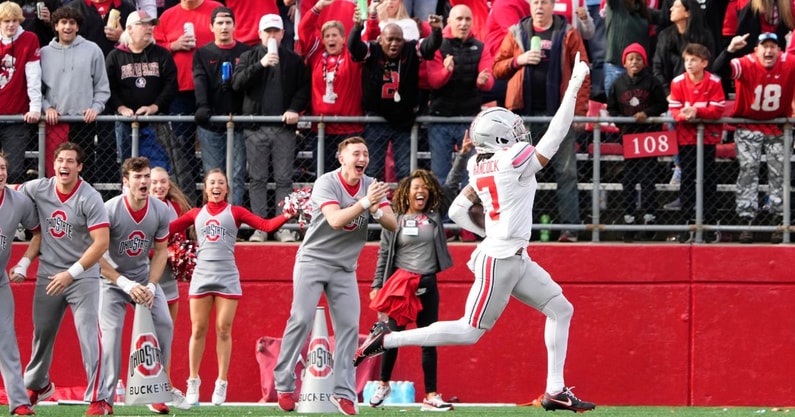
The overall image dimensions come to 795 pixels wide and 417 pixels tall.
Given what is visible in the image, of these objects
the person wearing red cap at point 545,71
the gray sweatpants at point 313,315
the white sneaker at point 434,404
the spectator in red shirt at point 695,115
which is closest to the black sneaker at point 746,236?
the spectator in red shirt at point 695,115

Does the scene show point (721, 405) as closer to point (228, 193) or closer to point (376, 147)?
point (376, 147)

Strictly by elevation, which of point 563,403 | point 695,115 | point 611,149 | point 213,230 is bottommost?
point 563,403

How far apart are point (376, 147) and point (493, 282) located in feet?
A: 12.3

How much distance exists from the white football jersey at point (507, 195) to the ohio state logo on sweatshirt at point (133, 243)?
9.86 feet

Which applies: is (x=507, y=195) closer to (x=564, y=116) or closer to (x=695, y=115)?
(x=564, y=116)

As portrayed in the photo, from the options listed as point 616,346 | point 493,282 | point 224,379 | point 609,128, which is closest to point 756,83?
point 609,128

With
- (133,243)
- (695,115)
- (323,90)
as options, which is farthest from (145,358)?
(695,115)

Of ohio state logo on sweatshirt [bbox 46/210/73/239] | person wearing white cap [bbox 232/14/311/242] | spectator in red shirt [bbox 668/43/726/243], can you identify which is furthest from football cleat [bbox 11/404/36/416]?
spectator in red shirt [bbox 668/43/726/243]

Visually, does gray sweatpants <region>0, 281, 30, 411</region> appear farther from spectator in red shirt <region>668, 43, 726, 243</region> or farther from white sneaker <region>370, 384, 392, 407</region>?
spectator in red shirt <region>668, 43, 726, 243</region>

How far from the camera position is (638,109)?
13.5m

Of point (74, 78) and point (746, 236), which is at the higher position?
point (74, 78)

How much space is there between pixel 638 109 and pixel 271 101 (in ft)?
11.3

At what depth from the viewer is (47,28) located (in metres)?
14.3

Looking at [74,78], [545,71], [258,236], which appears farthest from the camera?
[258,236]
